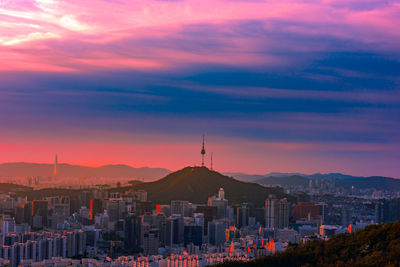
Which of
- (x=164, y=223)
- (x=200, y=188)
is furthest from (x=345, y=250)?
(x=200, y=188)

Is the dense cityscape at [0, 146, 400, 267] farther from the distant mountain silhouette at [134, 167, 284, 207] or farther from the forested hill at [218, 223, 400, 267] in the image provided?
the forested hill at [218, 223, 400, 267]

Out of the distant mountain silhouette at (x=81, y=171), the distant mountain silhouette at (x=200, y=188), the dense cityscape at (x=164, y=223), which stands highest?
the distant mountain silhouette at (x=81, y=171)

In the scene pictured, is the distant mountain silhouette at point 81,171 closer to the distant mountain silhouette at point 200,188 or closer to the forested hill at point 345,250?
the distant mountain silhouette at point 200,188

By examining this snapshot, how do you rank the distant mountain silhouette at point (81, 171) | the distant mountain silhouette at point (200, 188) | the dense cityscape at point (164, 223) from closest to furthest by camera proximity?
the dense cityscape at point (164, 223), the distant mountain silhouette at point (200, 188), the distant mountain silhouette at point (81, 171)

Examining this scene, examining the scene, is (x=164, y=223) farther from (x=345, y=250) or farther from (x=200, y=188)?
(x=345, y=250)

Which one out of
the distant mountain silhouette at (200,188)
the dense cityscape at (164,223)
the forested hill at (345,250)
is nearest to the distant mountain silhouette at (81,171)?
the dense cityscape at (164,223)

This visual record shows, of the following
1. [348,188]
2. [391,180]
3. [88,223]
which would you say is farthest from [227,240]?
[348,188]

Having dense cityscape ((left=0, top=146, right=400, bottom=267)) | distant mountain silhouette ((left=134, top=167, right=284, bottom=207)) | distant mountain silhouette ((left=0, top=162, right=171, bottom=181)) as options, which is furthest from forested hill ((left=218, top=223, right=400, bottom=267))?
distant mountain silhouette ((left=0, top=162, right=171, bottom=181))
